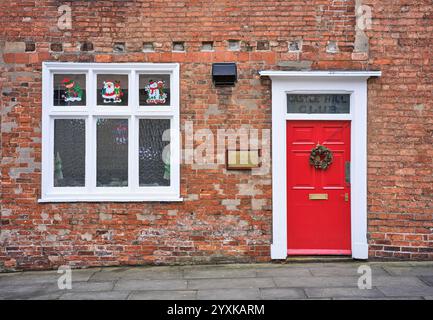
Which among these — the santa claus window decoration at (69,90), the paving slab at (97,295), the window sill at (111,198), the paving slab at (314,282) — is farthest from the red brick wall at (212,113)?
the paving slab at (97,295)

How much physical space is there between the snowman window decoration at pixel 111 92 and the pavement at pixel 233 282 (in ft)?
8.71

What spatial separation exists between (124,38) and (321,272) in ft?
15.3

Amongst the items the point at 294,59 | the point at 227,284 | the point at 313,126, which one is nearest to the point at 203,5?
the point at 294,59

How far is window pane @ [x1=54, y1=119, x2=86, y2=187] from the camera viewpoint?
7.80 metres

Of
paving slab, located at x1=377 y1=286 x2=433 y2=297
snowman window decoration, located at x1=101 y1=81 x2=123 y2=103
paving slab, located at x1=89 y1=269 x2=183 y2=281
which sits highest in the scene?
snowman window decoration, located at x1=101 y1=81 x2=123 y2=103

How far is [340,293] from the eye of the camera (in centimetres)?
612

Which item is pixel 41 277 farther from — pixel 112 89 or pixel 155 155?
pixel 112 89

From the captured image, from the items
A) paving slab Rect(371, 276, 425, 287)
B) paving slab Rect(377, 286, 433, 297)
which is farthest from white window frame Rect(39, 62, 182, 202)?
paving slab Rect(377, 286, 433, 297)

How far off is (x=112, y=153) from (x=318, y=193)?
335 cm

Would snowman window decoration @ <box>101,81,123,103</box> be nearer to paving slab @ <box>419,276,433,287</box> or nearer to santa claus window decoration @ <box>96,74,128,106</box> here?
santa claus window decoration @ <box>96,74,128,106</box>

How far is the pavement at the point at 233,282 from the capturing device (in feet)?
20.1

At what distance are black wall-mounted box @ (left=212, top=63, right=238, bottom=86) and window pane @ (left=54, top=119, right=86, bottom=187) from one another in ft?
7.40

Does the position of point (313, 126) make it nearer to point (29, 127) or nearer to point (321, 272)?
point (321, 272)
